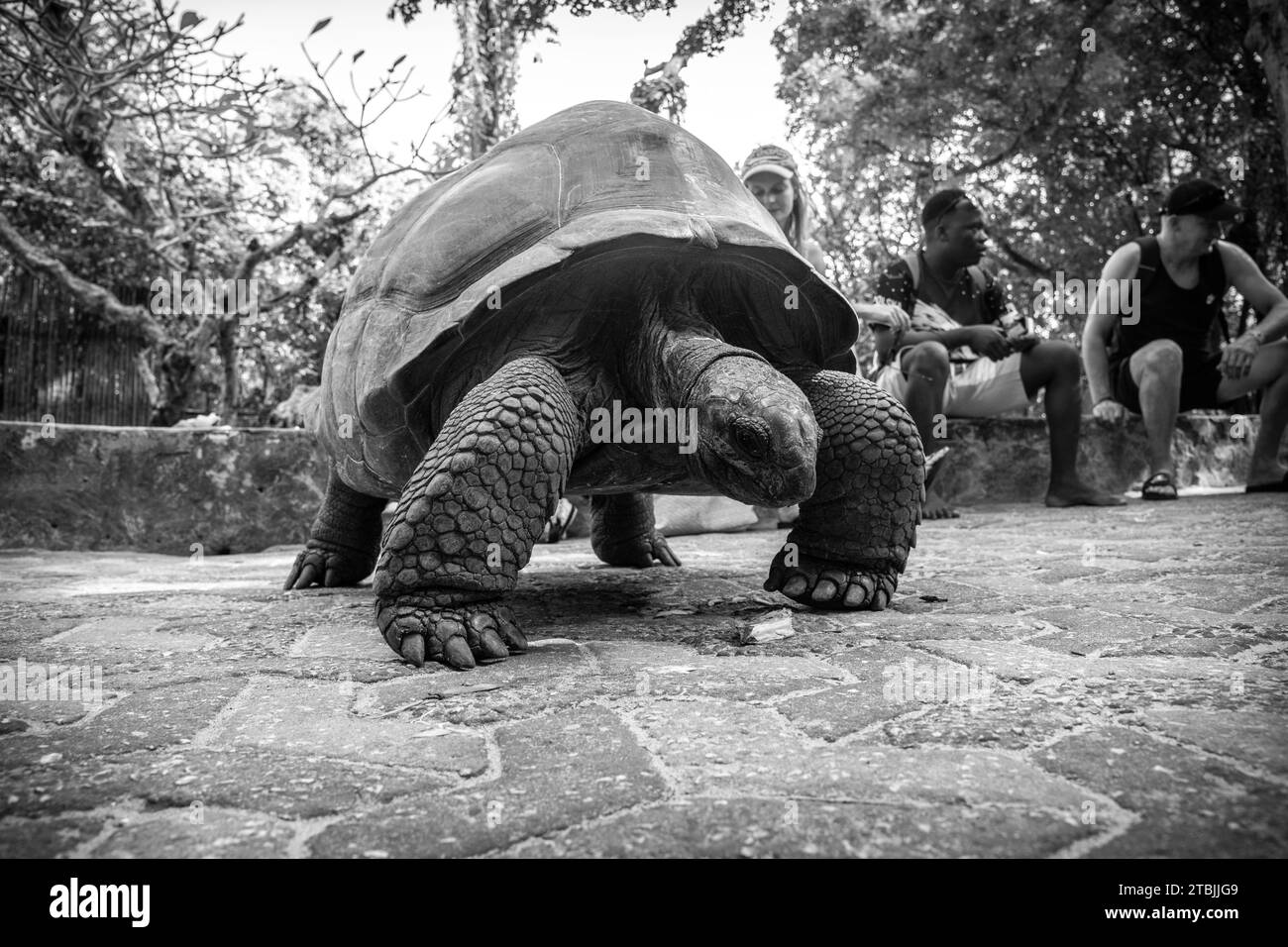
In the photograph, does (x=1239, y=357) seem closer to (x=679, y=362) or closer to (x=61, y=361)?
(x=679, y=362)

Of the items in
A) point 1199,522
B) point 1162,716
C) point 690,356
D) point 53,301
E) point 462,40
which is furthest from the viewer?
point 53,301

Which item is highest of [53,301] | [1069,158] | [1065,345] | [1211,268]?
[1069,158]

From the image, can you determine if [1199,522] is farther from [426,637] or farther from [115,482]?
[115,482]

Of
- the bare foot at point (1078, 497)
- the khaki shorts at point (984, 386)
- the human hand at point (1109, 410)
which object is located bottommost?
the bare foot at point (1078, 497)

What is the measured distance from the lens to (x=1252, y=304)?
6.32m

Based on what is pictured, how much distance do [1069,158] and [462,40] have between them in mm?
8269

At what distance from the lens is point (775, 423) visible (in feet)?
6.77

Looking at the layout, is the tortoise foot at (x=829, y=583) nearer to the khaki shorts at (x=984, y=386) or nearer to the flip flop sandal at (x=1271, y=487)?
the khaki shorts at (x=984, y=386)

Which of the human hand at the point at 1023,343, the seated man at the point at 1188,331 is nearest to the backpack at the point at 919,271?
the human hand at the point at 1023,343

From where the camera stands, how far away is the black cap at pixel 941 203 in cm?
581

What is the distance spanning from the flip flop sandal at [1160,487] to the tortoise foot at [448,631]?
5.95 m

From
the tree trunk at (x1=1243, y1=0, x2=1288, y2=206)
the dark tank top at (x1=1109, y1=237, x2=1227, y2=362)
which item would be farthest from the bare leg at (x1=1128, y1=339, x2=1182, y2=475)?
the tree trunk at (x1=1243, y1=0, x2=1288, y2=206)

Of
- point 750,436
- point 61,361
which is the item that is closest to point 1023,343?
point 750,436
